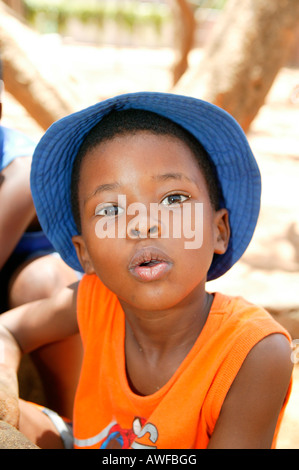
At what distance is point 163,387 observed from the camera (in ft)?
4.45

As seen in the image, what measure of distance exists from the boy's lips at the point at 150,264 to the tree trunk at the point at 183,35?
6960 mm

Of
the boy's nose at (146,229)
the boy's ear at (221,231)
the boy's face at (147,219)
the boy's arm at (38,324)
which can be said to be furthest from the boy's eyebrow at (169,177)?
the boy's arm at (38,324)

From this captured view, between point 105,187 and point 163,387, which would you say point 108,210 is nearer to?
point 105,187

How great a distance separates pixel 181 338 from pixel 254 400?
0.94ft

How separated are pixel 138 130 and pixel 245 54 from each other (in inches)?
54.9

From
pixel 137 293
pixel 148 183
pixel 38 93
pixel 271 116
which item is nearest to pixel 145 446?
pixel 137 293

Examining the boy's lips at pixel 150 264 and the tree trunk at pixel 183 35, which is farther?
the tree trunk at pixel 183 35

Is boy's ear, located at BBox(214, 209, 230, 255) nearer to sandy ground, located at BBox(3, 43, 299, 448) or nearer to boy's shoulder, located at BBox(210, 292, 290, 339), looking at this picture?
boy's shoulder, located at BBox(210, 292, 290, 339)

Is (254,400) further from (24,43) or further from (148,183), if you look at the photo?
(24,43)

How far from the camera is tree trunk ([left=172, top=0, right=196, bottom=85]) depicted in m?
7.46

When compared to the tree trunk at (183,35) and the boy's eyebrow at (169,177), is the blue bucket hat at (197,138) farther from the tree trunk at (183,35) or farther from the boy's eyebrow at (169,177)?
the tree trunk at (183,35)

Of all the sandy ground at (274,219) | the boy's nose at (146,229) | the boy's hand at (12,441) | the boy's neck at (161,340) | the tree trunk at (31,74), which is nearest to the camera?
the boy's hand at (12,441)

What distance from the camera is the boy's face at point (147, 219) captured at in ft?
3.96

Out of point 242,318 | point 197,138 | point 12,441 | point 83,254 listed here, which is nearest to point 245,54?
point 197,138
